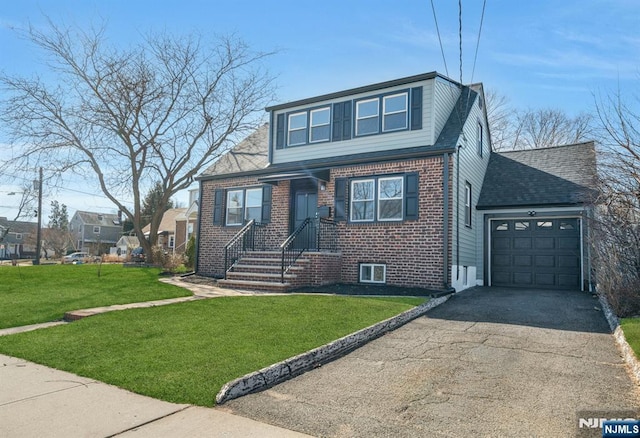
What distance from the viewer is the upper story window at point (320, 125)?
14367mm

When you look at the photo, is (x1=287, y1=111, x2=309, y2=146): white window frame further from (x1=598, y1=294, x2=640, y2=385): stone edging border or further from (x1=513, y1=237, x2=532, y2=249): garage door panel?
(x1=598, y1=294, x2=640, y2=385): stone edging border

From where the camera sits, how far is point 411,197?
12.0 metres

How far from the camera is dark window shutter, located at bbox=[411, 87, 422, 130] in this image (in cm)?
1268

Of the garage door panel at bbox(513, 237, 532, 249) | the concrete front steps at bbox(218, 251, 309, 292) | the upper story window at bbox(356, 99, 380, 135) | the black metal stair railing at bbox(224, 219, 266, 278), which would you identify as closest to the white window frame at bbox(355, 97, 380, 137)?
the upper story window at bbox(356, 99, 380, 135)

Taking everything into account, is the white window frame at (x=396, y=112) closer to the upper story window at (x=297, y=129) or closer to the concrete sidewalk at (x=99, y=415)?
the upper story window at (x=297, y=129)

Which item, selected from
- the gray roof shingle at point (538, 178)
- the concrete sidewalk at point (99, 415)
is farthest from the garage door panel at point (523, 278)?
the concrete sidewalk at point (99, 415)

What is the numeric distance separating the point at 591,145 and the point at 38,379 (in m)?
16.8

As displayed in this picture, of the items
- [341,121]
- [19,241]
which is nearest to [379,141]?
[341,121]

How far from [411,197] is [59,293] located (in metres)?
8.88

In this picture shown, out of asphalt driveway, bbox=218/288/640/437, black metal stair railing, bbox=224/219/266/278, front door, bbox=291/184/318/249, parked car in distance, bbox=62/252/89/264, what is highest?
front door, bbox=291/184/318/249

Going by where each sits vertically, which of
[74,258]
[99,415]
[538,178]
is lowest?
[74,258]

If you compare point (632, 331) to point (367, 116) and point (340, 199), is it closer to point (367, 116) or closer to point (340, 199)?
point (340, 199)

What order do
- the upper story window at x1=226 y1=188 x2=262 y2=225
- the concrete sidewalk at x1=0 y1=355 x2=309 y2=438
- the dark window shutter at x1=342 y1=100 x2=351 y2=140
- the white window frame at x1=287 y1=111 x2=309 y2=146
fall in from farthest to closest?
1. the upper story window at x1=226 y1=188 x2=262 y2=225
2. the white window frame at x1=287 y1=111 x2=309 y2=146
3. the dark window shutter at x1=342 y1=100 x2=351 y2=140
4. the concrete sidewalk at x1=0 y1=355 x2=309 y2=438

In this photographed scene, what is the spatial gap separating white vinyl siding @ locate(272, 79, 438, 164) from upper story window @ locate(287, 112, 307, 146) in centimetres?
21
